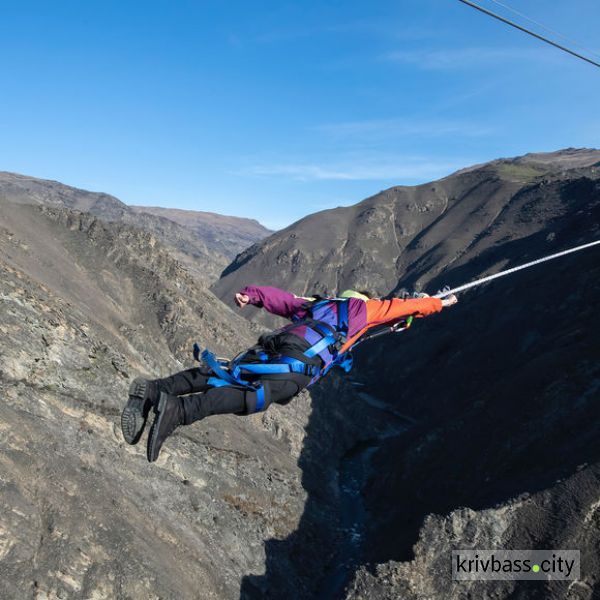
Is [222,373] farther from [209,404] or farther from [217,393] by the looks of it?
[209,404]

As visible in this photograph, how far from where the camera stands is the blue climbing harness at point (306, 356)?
6852 millimetres

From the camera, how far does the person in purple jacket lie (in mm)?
6574

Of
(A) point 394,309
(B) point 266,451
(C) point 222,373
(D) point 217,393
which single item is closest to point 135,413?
(D) point 217,393

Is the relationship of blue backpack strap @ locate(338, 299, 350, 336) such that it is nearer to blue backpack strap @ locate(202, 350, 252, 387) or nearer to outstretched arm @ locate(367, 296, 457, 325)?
outstretched arm @ locate(367, 296, 457, 325)

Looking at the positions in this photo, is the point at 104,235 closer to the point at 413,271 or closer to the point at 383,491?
the point at 383,491

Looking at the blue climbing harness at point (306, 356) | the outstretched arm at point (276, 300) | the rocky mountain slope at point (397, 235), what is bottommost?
the blue climbing harness at point (306, 356)

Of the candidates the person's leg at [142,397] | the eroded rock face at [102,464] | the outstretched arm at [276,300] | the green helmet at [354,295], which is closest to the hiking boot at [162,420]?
the person's leg at [142,397]

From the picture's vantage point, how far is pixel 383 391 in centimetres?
6494

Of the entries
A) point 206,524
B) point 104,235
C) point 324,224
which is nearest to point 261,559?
point 206,524

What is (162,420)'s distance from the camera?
628 cm

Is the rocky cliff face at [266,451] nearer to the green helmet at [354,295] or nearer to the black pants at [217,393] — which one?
the black pants at [217,393]

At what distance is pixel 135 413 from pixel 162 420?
539 millimetres

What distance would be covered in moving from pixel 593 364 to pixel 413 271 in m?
78.6

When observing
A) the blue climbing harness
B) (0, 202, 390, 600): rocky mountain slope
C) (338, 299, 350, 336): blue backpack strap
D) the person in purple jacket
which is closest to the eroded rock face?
(0, 202, 390, 600): rocky mountain slope
